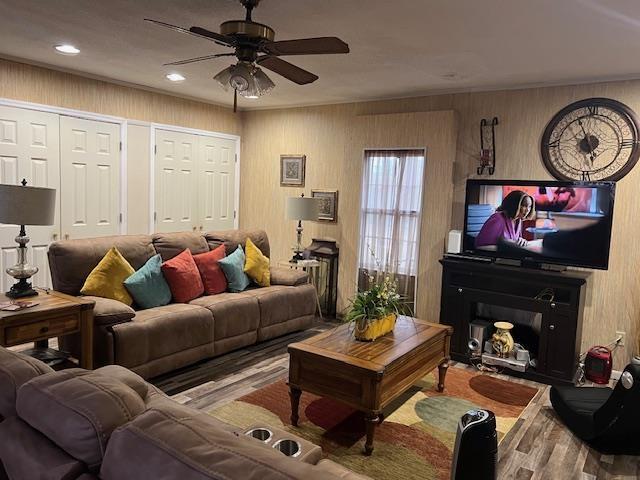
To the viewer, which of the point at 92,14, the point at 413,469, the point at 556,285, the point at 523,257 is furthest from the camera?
the point at 523,257

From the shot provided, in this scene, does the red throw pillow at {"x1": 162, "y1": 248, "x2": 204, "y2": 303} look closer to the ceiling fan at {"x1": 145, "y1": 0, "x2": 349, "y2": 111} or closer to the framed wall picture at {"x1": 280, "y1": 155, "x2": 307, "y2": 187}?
the ceiling fan at {"x1": 145, "y1": 0, "x2": 349, "y2": 111}

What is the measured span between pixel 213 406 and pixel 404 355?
4.49ft

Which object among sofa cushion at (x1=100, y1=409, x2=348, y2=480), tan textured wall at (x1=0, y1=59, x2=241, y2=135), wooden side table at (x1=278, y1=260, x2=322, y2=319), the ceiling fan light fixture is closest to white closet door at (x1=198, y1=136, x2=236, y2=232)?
tan textured wall at (x1=0, y1=59, x2=241, y2=135)

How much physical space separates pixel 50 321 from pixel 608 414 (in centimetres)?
345

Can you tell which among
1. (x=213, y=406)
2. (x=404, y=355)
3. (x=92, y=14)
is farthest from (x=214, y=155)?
(x=404, y=355)

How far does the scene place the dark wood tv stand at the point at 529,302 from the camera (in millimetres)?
3973

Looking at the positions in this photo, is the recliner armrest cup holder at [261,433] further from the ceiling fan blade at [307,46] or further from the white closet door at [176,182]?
the white closet door at [176,182]

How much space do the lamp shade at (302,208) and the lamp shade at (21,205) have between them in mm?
2816

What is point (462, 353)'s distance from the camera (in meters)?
4.51

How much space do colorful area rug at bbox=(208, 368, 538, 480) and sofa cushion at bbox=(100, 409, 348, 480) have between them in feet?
6.13

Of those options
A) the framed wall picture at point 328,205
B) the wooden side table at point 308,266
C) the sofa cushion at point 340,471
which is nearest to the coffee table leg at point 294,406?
the sofa cushion at point 340,471

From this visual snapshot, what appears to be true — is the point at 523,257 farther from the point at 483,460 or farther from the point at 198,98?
the point at 198,98

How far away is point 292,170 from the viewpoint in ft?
20.4

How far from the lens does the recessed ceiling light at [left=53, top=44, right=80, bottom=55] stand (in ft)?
12.7
